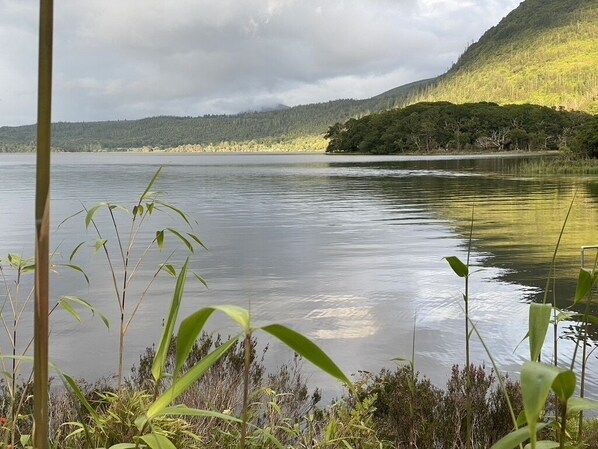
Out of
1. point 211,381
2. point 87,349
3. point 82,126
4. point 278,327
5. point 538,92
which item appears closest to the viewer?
point 278,327

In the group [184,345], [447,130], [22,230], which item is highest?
[447,130]

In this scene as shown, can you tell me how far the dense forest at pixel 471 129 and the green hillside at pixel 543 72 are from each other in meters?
14.7

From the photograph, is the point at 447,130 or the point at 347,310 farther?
the point at 447,130

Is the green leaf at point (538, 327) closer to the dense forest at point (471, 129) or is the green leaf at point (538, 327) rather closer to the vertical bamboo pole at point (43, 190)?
the vertical bamboo pole at point (43, 190)

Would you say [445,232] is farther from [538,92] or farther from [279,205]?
[538,92]

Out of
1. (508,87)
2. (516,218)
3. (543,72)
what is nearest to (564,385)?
(516,218)

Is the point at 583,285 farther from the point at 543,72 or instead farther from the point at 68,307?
the point at 543,72

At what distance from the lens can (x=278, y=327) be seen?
601 mm

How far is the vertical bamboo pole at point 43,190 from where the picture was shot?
0.56 meters

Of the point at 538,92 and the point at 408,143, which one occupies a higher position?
the point at 538,92

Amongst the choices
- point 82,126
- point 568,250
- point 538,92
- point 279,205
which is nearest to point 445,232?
point 568,250

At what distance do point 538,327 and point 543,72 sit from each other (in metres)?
167

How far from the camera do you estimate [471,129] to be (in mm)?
107375

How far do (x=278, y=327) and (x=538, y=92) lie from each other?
15331 centimetres
